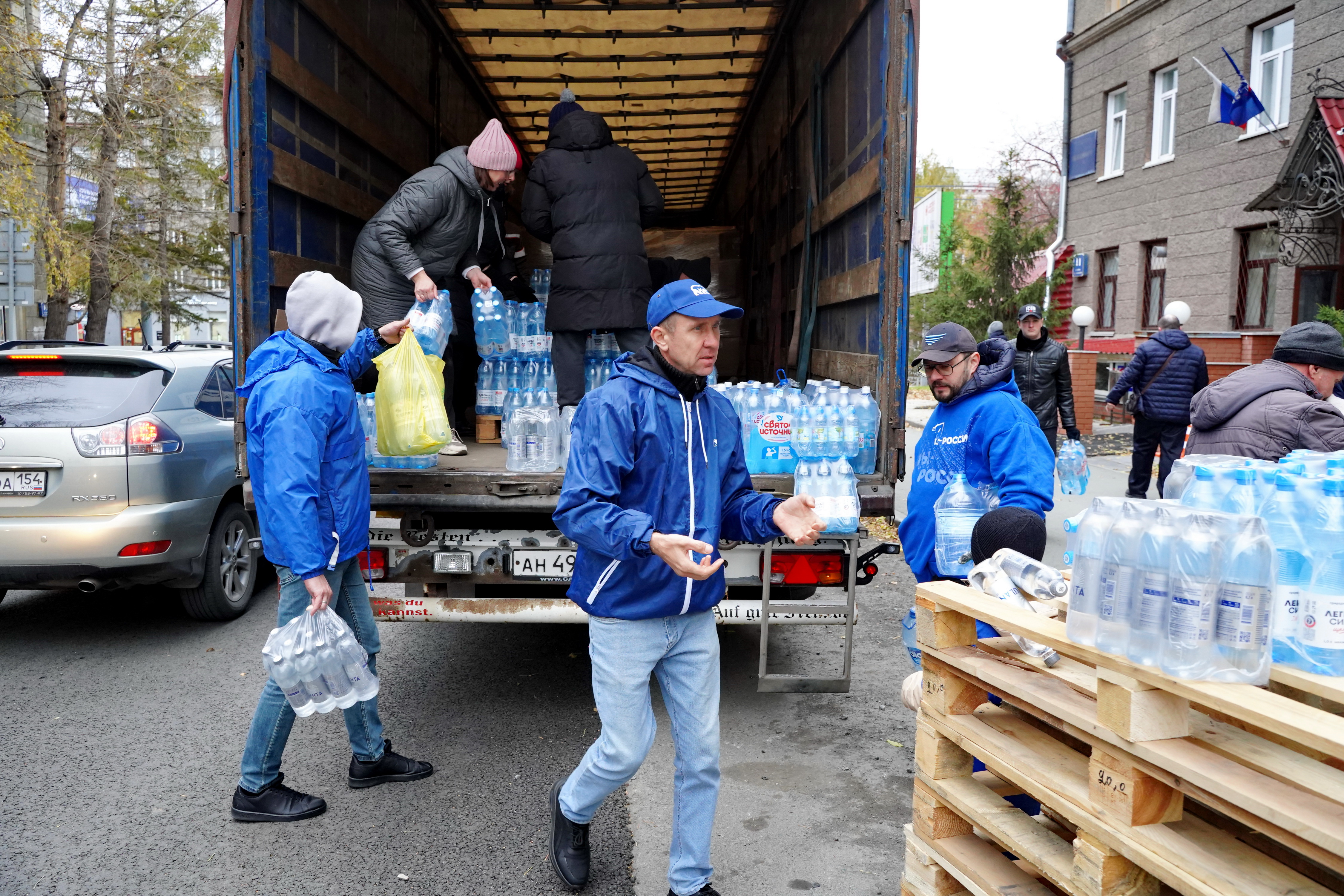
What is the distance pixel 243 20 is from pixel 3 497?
117 inches

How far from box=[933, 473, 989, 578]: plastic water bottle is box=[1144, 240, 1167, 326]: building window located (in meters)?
18.3

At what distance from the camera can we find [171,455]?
5.73 meters

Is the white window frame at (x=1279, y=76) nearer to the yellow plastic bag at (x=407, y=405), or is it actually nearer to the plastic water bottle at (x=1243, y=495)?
the yellow plastic bag at (x=407, y=405)

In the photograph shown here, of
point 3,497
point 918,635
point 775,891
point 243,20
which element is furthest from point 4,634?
point 918,635

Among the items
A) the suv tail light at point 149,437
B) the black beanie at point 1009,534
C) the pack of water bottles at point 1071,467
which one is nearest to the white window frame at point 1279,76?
the pack of water bottles at point 1071,467

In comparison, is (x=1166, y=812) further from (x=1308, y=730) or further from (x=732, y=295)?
(x=732, y=295)

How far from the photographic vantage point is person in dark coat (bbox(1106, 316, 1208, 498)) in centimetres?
860

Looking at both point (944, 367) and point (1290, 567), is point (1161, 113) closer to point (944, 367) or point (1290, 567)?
point (944, 367)

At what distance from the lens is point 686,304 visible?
2955mm

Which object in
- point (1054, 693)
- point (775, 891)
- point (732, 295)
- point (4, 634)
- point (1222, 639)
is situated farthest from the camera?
point (732, 295)

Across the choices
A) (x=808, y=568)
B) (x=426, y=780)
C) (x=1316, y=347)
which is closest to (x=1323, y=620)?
(x=808, y=568)

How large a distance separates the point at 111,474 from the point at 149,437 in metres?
0.29

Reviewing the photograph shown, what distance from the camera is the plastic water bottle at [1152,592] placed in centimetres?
191

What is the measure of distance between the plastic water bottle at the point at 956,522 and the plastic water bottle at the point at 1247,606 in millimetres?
1381
